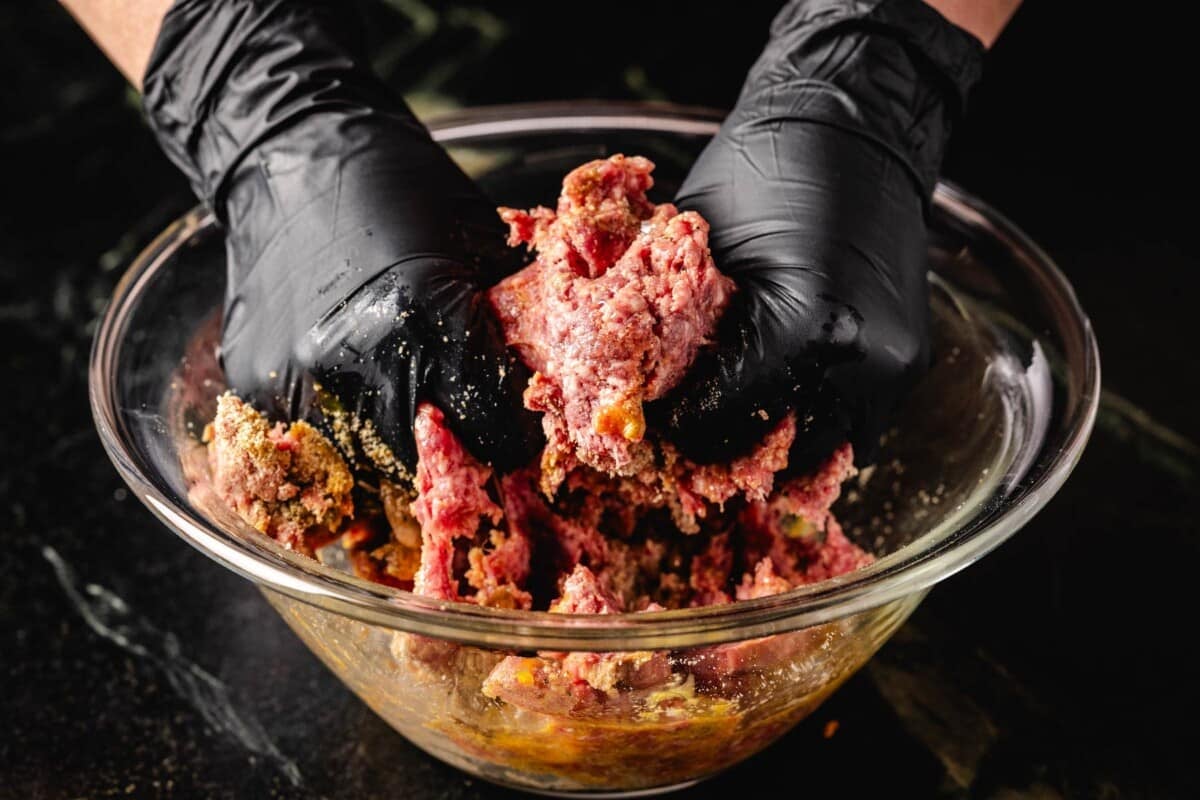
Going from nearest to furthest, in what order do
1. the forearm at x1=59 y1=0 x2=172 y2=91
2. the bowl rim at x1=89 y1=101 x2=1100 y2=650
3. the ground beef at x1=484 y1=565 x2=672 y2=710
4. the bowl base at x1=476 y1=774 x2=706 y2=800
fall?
1. the bowl rim at x1=89 y1=101 x2=1100 y2=650
2. the ground beef at x1=484 y1=565 x2=672 y2=710
3. the bowl base at x1=476 y1=774 x2=706 y2=800
4. the forearm at x1=59 y1=0 x2=172 y2=91

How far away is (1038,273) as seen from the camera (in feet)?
4.69

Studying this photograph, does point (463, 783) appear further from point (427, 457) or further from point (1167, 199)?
point (1167, 199)

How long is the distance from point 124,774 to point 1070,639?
3.71 ft

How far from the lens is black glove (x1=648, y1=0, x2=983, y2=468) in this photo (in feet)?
3.61

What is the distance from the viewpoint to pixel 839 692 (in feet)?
4.57

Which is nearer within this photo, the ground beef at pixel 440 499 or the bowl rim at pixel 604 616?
the bowl rim at pixel 604 616

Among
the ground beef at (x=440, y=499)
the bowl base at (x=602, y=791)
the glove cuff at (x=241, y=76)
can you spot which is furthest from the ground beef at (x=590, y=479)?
the glove cuff at (x=241, y=76)

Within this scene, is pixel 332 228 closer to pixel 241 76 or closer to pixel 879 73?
pixel 241 76

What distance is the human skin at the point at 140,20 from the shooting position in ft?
4.45

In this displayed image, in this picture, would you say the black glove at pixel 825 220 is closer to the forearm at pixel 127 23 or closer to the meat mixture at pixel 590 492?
the meat mixture at pixel 590 492

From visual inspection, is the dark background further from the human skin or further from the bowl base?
the human skin

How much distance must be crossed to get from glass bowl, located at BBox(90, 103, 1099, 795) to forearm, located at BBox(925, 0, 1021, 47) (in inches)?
8.6

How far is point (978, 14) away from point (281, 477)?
36.9 inches

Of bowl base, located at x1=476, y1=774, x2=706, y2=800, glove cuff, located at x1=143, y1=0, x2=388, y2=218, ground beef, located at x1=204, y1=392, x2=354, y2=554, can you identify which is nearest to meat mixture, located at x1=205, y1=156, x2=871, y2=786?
ground beef, located at x1=204, y1=392, x2=354, y2=554
